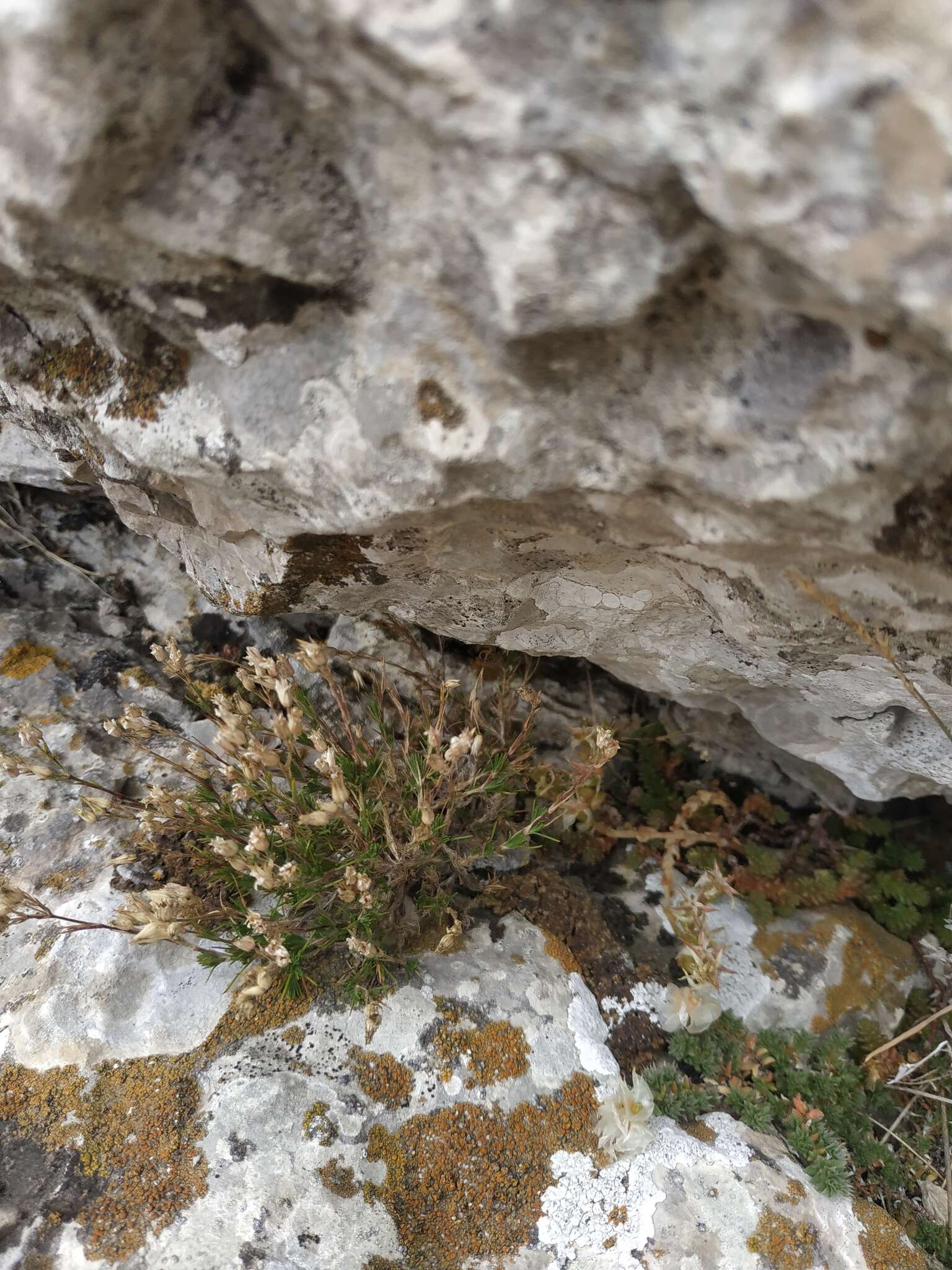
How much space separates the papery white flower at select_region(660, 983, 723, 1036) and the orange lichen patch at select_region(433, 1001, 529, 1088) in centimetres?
61

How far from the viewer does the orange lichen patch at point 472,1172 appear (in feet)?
6.79

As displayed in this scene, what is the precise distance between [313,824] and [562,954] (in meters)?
1.05

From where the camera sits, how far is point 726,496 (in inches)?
60.9

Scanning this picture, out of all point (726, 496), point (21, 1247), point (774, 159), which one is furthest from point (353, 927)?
point (774, 159)

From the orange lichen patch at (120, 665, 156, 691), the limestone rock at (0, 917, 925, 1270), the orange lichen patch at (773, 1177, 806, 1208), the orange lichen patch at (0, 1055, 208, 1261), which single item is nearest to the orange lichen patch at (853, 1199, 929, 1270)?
the limestone rock at (0, 917, 925, 1270)

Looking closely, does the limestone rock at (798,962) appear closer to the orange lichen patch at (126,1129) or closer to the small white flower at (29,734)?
the orange lichen patch at (126,1129)

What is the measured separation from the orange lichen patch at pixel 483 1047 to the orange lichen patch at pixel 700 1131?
21.4 inches

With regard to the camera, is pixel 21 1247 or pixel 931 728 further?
pixel 931 728

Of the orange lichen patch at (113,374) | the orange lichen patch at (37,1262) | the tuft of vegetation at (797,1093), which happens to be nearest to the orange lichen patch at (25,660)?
the orange lichen patch at (113,374)

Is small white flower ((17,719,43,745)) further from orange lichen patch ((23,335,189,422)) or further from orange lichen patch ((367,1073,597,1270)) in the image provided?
orange lichen patch ((367,1073,597,1270))

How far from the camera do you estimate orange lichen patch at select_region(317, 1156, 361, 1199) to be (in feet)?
6.73

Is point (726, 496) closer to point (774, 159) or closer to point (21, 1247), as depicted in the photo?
point (774, 159)

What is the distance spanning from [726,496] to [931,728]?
4.62ft

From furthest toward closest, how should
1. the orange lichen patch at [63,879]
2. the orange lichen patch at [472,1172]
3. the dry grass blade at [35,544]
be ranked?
the dry grass blade at [35,544], the orange lichen patch at [63,879], the orange lichen patch at [472,1172]
